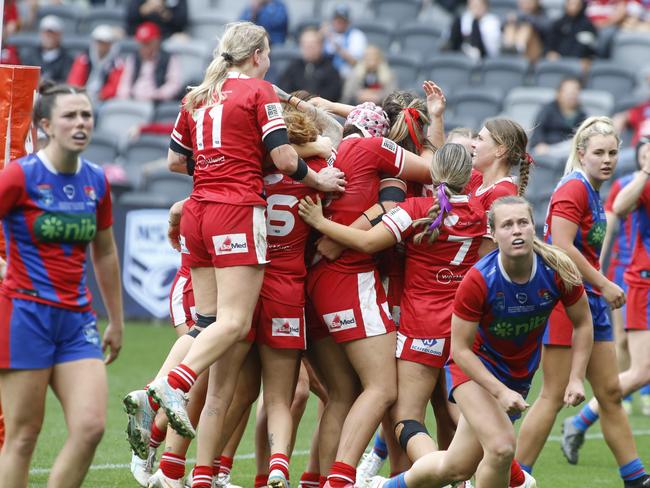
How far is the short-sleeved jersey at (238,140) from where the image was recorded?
641cm

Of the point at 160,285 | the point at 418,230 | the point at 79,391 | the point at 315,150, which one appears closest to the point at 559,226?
the point at 418,230

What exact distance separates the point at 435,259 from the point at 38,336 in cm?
220

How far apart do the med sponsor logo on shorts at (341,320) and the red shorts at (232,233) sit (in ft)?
1.59

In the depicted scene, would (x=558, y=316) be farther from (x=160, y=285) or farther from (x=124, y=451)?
(x=160, y=285)

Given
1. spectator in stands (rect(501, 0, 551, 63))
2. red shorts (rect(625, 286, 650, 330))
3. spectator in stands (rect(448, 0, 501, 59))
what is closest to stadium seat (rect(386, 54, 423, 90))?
spectator in stands (rect(448, 0, 501, 59))

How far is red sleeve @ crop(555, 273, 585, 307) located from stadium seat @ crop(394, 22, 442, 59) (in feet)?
39.4

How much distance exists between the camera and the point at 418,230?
654 centimetres

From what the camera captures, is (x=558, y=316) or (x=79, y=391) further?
(x=558, y=316)

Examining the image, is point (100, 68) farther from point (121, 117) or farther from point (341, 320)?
point (341, 320)

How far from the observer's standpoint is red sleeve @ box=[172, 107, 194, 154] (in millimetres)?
6727

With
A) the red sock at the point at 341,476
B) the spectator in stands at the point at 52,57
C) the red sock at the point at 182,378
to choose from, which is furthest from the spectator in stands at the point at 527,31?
the red sock at the point at 182,378

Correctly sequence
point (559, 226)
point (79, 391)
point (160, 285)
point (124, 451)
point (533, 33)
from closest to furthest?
1. point (79, 391)
2. point (559, 226)
3. point (124, 451)
4. point (160, 285)
5. point (533, 33)

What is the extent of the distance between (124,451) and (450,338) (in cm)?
291

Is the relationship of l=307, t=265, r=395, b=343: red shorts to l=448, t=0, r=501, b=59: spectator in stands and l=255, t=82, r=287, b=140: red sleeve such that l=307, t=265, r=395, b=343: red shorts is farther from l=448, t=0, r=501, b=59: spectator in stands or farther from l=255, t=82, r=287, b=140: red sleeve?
l=448, t=0, r=501, b=59: spectator in stands
